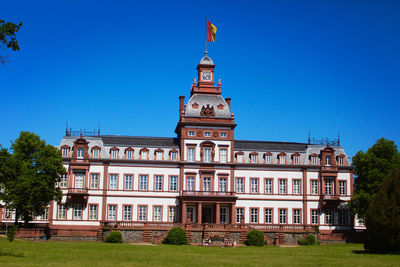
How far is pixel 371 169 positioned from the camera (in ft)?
217

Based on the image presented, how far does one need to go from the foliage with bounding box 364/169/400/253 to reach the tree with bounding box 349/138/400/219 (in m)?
22.1

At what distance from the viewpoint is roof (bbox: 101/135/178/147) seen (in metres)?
71.4

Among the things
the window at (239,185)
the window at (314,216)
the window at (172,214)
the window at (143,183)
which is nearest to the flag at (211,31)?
the window at (239,185)

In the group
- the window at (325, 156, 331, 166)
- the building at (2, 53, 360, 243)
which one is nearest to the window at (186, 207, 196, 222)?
the building at (2, 53, 360, 243)

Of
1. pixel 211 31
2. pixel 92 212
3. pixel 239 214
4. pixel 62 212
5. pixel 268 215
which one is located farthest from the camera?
pixel 211 31

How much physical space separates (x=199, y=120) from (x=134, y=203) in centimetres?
1432

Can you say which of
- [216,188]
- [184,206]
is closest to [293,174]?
[216,188]

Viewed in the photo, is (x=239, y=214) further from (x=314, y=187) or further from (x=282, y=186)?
(x=314, y=187)

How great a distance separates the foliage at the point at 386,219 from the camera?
41094mm

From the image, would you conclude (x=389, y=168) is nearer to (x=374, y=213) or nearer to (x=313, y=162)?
(x=313, y=162)

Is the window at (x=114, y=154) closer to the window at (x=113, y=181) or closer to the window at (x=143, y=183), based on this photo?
the window at (x=113, y=181)

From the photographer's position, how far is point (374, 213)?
42438mm

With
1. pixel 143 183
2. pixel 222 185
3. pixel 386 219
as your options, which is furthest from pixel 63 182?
pixel 386 219

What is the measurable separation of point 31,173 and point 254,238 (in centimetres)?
2755
